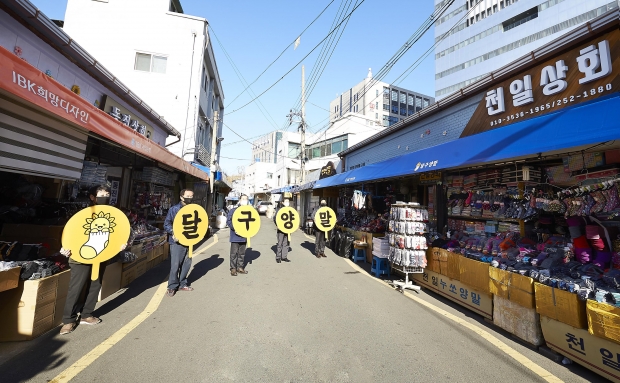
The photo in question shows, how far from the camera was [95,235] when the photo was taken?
390 cm

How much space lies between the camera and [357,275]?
7195 mm

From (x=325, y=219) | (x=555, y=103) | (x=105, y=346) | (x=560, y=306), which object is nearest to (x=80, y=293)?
(x=105, y=346)

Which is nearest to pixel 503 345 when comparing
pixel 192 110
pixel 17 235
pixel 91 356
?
pixel 91 356

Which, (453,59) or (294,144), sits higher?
(453,59)

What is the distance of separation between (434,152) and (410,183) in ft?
10.3

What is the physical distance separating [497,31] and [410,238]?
49.8 m

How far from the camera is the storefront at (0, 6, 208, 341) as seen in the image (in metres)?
3.33

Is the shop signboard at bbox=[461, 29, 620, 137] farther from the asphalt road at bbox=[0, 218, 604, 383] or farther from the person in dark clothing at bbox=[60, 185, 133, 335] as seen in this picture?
the person in dark clothing at bbox=[60, 185, 133, 335]

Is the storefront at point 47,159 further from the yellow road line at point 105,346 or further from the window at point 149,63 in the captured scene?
the window at point 149,63

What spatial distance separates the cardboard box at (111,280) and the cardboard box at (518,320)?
660 centimetres

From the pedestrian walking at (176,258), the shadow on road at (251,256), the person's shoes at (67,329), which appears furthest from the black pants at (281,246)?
the person's shoes at (67,329)

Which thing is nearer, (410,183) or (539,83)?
(539,83)

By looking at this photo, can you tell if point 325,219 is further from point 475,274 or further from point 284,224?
point 475,274

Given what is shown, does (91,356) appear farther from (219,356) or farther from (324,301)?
(324,301)
